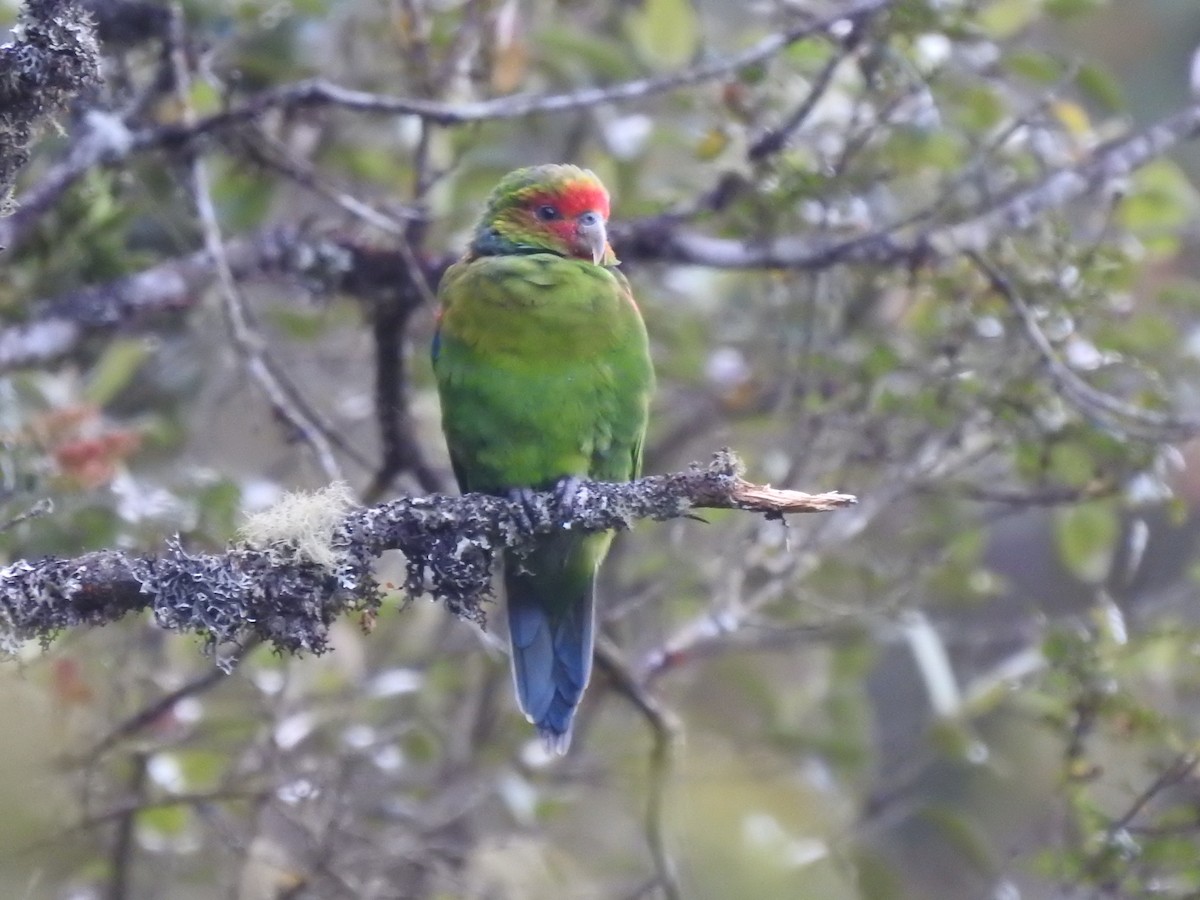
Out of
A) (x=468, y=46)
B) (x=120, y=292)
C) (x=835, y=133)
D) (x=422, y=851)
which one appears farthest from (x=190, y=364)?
(x=835, y=133)

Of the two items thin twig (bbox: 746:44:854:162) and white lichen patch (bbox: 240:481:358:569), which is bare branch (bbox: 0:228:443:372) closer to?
thin twig (bbox: 746:44:854:162)

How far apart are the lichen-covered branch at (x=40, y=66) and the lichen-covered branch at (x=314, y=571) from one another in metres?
0.58

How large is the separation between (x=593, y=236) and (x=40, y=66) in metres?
1.76

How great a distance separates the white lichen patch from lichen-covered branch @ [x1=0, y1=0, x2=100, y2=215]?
63 centimetres

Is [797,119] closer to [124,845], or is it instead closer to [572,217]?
[572,217]

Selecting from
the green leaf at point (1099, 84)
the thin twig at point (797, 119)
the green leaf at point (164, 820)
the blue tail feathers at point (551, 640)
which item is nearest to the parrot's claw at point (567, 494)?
the blue tail feathers at point (551, 640)

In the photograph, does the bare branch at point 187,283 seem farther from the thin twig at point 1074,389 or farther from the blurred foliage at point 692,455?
the thin twig at point 1074,389

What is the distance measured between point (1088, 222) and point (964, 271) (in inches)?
47.8

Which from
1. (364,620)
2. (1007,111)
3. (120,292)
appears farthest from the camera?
(1007,111)

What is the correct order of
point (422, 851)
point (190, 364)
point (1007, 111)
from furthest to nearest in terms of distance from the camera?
point (190, 364)
point (1007, 111)
point (422, 851)

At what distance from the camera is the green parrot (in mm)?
3410

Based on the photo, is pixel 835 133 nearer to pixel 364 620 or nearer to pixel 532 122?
pixel 532 122

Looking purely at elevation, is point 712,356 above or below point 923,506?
above

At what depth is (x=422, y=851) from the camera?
13.0ft
